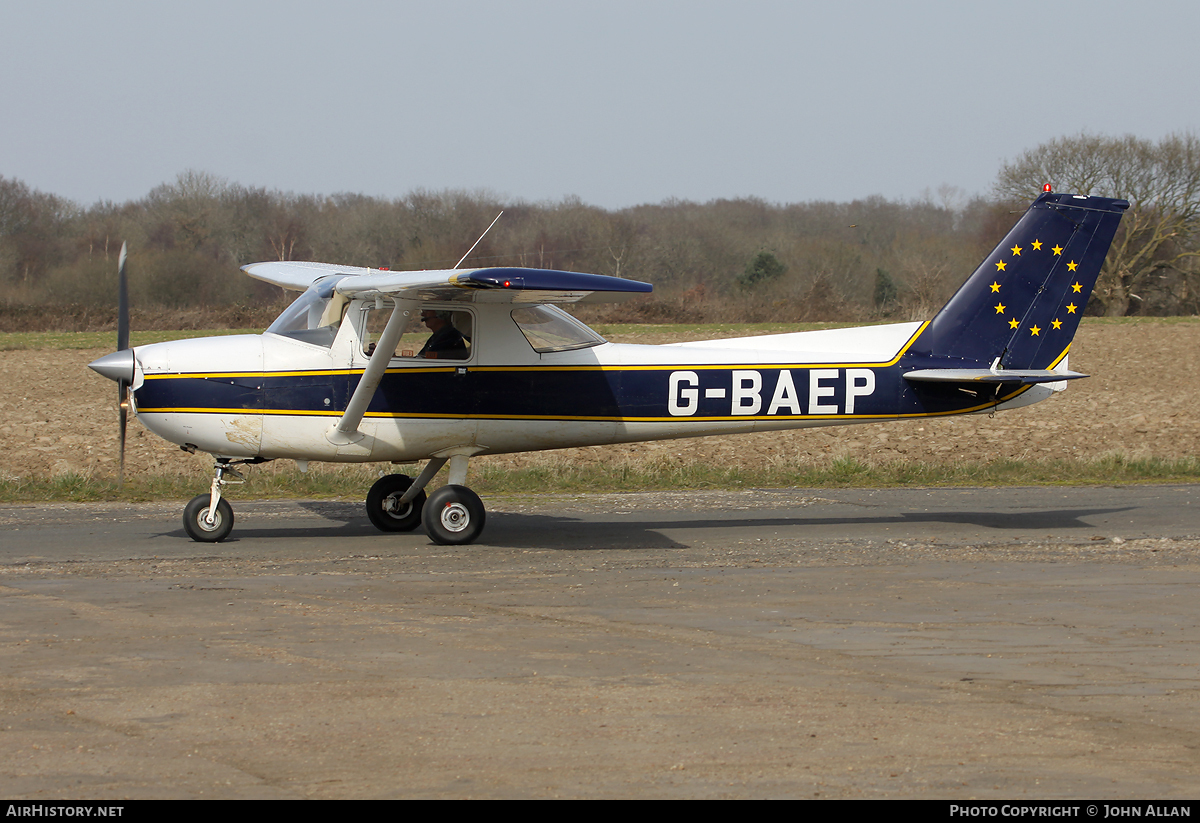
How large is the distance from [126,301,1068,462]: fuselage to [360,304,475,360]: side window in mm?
33

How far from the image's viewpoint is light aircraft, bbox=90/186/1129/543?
9555 millimetres

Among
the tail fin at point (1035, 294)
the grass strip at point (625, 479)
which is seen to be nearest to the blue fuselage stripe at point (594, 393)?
the tail fin at point (1035, 294)

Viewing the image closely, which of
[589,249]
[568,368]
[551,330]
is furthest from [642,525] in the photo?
[589,249]

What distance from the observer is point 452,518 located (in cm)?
975

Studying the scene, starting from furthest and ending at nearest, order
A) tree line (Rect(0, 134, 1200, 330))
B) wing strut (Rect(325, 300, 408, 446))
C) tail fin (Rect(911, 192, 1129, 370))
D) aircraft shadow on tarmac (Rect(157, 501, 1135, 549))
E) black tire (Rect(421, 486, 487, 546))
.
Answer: tree line (Rect(0, 134, 1200, 330))
tail fin (Rect(911, 192, 1129, 370))
aircraft shadow on tarmac (Rect(157, 501, 1135, 549))
black tire (Rect(421, 486, 487, 546))
wing strut (Rect(325, 300, 408, 446))

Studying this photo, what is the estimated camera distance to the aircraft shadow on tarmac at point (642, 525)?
33.4 feet

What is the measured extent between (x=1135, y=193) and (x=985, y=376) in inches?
1971

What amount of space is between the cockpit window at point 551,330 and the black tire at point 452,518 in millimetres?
1570

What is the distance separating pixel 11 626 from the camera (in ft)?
21.3

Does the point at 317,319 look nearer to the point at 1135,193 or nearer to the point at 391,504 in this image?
the point at 391,504

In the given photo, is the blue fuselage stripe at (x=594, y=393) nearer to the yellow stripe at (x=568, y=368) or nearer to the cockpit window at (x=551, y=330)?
the yellow stripe at (x=568, y=368)

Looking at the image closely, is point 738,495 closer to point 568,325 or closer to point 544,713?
point 568,325

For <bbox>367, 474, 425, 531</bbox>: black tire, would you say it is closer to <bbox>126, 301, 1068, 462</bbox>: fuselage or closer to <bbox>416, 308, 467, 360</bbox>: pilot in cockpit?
<bbox>126, 301, 1068, 462</bbox>: fuselage

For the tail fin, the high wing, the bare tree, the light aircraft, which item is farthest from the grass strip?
the bare tree
